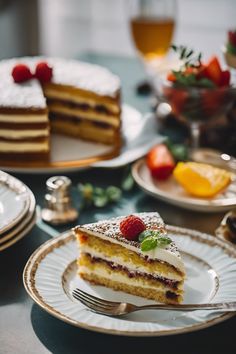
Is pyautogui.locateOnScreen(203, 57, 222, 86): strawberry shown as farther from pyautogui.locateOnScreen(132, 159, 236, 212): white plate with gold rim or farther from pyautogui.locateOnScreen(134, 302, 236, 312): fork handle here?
pyautogui.locateOnScreen(134, 302, 236, 312): fork handle

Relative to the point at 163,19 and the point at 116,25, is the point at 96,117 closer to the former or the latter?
the point at 163,19

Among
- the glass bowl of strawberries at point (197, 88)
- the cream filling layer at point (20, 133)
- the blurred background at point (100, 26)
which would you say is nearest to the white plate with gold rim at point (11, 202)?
the cream filling layer at point (20, 133)

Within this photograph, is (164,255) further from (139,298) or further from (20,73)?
(20,73)

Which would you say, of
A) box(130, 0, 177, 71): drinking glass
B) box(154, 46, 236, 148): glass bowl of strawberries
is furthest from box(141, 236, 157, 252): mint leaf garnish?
box(130, 0, 177, 71): drinking glass

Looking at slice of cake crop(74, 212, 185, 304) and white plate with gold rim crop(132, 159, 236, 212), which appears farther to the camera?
white plate with gold rim crop(132, 159, 236, 212)

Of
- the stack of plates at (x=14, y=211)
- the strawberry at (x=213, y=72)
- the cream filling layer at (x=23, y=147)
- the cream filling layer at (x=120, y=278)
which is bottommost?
the cream filling layer at (x=120, y=278)

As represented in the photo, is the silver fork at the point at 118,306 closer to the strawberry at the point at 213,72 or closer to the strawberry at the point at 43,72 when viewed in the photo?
the strawberry at the point at 213,72

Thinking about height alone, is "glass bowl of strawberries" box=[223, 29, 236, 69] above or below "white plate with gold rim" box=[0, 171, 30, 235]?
above
